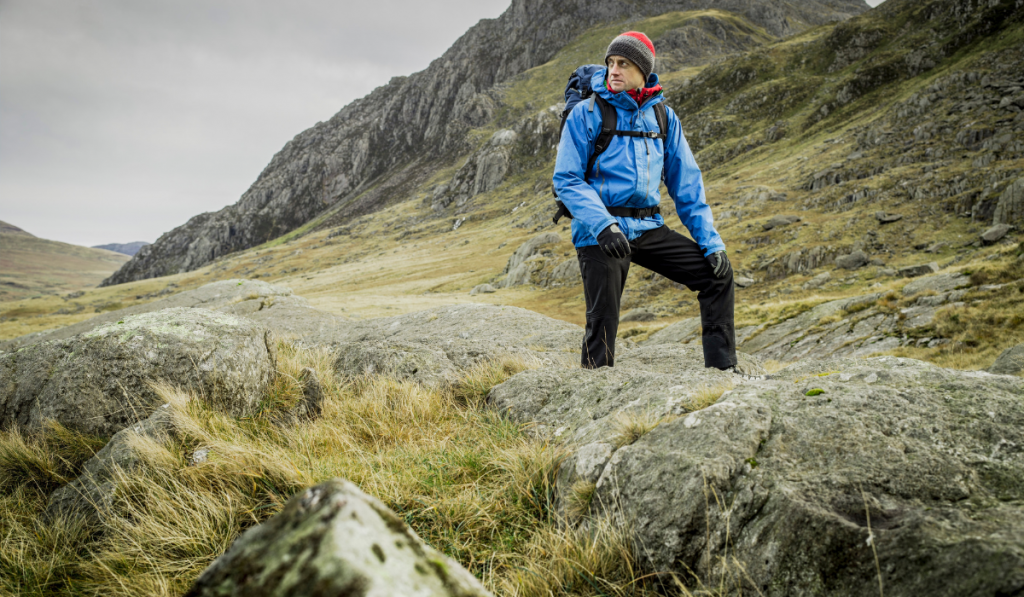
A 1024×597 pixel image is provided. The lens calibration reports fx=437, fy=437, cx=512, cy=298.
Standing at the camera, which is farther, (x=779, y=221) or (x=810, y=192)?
(x=810, y=192)

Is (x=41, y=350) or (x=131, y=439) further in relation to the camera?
(x=41, y=350)

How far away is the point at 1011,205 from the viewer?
67.5ft

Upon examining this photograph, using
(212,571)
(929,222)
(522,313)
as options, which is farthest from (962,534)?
(929,222)

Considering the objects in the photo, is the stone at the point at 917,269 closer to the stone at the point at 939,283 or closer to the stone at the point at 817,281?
the stone at the point at 817,281

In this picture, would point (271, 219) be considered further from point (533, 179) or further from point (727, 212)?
point (727, 212)

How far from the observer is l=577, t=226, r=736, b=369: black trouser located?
4184 millimetres

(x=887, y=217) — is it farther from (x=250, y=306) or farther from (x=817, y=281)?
(x=250, y=306)

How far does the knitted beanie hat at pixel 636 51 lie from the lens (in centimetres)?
417

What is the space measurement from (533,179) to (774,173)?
2458 inches

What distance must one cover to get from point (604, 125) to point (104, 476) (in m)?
4.53

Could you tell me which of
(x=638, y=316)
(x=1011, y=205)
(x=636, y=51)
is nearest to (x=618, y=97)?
(x=636, y=51)

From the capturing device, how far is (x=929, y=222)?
23297mm

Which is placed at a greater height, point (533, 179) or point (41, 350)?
point (533, 179)

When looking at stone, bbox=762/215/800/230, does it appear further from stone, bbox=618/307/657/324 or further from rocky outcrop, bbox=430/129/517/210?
rocky outcrop, bbox=430/129/517/210
